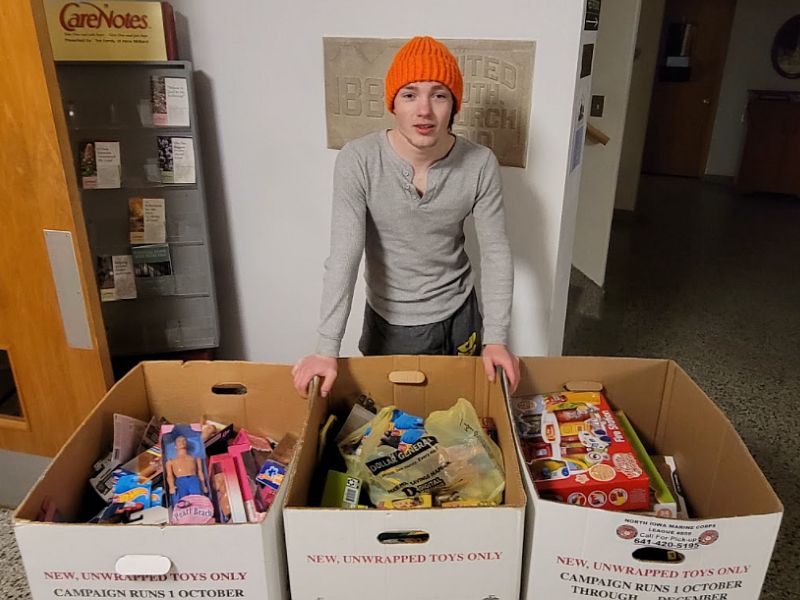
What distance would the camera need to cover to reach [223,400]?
1.31 meters

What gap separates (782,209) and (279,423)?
17.1 ft

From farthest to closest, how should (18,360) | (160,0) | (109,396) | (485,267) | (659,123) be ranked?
(659,123) → (160,0) → (18,360) → (485,267) → (109,396)

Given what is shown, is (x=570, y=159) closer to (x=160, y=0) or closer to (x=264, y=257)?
(x=264, y=257)

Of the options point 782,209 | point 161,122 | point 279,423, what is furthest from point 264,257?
point 782,209

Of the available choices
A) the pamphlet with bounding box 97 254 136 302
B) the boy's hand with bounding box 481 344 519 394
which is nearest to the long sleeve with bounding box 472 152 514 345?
the boy's hand with bounding box 481 344 519 394

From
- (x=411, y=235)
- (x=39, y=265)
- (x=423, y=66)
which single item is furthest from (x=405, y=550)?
(x=39, y=265)

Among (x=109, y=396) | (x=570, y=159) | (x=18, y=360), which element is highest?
(x=570, y=159)

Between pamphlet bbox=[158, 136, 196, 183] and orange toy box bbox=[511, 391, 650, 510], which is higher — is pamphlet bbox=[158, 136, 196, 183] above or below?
above

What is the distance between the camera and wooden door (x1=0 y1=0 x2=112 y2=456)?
4.34 feet

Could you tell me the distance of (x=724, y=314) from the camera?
319 cm

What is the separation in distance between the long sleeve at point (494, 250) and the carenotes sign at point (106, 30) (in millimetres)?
1030

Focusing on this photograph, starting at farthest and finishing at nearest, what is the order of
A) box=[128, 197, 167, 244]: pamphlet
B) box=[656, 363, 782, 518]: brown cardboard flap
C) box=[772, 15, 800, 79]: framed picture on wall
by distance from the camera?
1. box=[772, 15, 800, 79]: framed picture on wall
2. box=[128, 197, 167, 244]: pamphlet
3. box=[656, 363, 782, 518]: brown cardboard flap

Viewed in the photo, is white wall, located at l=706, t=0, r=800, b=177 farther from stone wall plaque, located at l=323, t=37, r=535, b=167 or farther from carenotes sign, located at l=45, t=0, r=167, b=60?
carenotes sign, located at l=45, t=0, r=167, b=60

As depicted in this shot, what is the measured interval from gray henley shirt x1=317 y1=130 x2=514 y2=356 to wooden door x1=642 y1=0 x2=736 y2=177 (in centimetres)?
561
